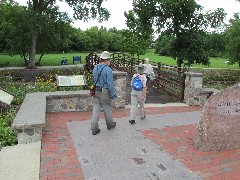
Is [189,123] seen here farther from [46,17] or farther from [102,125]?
[46,17]

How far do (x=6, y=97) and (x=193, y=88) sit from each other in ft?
20.2

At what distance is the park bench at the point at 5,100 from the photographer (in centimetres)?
825

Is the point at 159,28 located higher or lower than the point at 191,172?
higher

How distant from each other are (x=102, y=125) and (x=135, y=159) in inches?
86.5

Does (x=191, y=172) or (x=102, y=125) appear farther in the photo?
(x=102, y=125)

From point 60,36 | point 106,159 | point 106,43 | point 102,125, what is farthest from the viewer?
point 106,43

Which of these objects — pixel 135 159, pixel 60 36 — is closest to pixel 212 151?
pixel 135 159

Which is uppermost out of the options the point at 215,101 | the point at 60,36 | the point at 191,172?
the point at 60,36

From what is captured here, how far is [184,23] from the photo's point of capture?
24.8 metres

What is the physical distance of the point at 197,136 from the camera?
19.5 ft

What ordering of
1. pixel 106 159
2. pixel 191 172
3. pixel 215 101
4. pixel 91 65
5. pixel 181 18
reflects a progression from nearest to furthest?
pixel 191 172 → pixel 106 159 → pixel 215 101 → pixel 91 65 → pixel 181 18

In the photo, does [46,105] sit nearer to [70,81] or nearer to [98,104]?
[70,81]

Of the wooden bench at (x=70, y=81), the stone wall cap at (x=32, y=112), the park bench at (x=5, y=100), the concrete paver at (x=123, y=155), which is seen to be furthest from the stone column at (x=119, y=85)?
the park bench at (x=5, y=100)

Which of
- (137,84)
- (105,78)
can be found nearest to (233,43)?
(137,84)
